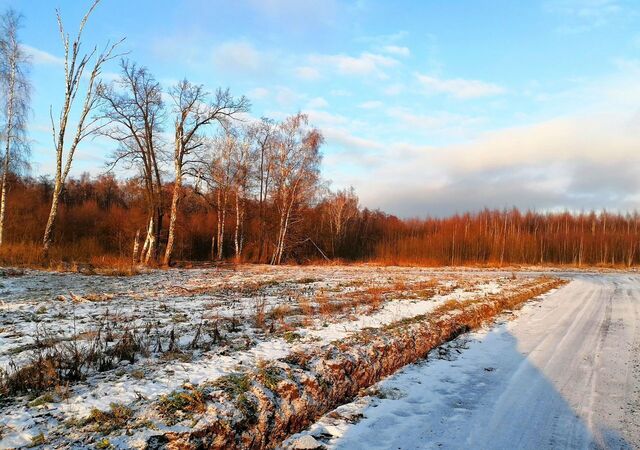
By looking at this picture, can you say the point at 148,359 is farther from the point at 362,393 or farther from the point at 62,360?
the point at 362,393

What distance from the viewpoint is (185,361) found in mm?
5293

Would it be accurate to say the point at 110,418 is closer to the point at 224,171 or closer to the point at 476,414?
the point at 476,414

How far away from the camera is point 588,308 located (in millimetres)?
12562

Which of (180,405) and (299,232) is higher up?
(299,232)

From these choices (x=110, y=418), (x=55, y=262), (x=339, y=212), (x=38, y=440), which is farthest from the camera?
(x=339, y=212)

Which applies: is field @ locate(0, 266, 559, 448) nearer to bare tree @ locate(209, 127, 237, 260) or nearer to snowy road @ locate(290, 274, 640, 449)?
snowy road @ locate(290, 274, 640, 449)

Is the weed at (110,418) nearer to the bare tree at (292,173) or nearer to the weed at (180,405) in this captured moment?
the weed at (180,405)

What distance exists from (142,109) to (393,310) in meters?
20.3

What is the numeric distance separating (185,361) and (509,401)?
4136 millimetres

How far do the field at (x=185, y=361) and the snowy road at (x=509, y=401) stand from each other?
543mm

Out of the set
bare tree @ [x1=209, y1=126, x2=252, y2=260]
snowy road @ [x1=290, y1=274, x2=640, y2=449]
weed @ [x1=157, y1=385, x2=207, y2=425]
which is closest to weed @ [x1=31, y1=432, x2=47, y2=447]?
weed @ [x1=157, y1=385, x2=207, y2=425]

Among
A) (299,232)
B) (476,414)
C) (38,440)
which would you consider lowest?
(476,414)

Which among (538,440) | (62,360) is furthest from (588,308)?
(62,360)

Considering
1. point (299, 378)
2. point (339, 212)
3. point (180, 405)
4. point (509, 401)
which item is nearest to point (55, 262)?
point (299, 378)
